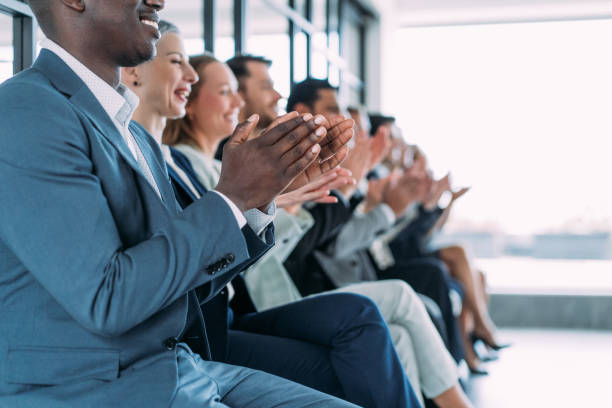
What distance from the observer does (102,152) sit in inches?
36.9

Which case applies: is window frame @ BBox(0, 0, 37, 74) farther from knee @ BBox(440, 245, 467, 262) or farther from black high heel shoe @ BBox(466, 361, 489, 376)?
knee @ BBox(440, 245, 467, 262)

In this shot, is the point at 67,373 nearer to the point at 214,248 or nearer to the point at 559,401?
the point at 214,248

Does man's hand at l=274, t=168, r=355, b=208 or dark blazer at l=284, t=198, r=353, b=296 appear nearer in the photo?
man's hand at l=274, t=168, r=355, b=208

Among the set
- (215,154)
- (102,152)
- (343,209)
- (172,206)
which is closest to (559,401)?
(343,209)

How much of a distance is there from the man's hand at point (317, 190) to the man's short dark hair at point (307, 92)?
148 cm

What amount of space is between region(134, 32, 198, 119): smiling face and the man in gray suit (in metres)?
0.77

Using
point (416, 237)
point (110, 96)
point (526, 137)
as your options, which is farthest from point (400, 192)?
point (526, 137)

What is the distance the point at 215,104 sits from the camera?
84.2 inches

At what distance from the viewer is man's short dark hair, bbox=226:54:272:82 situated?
8.46 ft

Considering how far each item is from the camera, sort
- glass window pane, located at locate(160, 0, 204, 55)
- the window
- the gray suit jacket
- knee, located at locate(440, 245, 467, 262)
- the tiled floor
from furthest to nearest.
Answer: the window < knee, located at locate(440, 245, 467, 262) < the tiled floor < glass window pane, located at locate(160, 0, 204, 55) < the gray suit jacket

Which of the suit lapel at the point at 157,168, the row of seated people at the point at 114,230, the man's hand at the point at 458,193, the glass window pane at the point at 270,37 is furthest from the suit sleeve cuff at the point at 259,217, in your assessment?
the man's hand at the point at 458,193

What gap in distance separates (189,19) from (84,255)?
2220mm

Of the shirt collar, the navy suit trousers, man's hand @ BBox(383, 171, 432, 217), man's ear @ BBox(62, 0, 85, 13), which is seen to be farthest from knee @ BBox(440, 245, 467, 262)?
man's ear @ BBox(62, 0, 85, 13)

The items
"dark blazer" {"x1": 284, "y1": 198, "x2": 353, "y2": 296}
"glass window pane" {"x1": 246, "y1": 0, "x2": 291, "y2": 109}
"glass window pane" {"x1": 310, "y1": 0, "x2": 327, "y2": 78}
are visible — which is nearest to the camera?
"dark blazer" {"x1": 284, "y1": 198, "x2": 353, "y2": 296}
